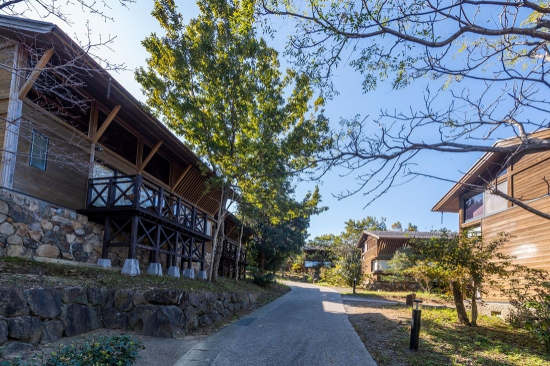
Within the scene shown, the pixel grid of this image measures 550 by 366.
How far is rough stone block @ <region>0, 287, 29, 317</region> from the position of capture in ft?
16.4

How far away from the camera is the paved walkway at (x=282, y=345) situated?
5.86 meters

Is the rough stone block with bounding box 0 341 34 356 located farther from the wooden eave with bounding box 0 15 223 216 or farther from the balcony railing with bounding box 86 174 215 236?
the balcony railing with bounding box 86 174 215 236

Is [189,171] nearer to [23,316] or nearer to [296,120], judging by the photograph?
[296,120]

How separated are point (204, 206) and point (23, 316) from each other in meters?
13.9

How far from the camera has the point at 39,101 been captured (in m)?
9.07

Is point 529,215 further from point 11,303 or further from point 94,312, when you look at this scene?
point 11,303

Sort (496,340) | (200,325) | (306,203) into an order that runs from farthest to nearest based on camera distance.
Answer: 1. (306,203)
2. (200,325)
3. (496,340)

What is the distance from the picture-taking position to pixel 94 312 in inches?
269

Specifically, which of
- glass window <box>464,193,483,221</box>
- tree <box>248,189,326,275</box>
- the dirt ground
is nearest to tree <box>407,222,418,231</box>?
tree <box>248,189,326,275</box>

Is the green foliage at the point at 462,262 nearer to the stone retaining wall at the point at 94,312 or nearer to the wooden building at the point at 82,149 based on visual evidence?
the stone retaining wall at the point at 94,312

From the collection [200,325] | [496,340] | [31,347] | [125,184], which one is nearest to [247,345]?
[200,325]

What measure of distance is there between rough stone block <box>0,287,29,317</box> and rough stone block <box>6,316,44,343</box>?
0.09 m

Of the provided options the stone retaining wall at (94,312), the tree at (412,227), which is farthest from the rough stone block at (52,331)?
the tree at (412,227)

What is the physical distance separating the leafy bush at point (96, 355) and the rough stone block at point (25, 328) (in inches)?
68.2
